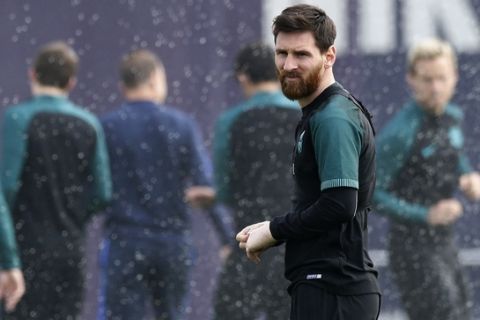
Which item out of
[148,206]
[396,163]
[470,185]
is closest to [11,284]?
[148,206]

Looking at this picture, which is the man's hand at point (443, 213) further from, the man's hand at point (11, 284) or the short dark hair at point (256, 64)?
the man's hand at point (11, 284)

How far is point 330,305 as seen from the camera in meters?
3.65

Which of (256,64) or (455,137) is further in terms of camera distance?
(455,137)

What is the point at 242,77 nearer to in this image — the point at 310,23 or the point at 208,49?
the point at 208,49

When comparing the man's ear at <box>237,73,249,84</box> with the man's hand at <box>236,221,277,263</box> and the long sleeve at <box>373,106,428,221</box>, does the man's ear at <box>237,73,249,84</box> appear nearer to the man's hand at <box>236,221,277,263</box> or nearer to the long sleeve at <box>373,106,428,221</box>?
the long sleeve at <box>373,106,428,221</box>

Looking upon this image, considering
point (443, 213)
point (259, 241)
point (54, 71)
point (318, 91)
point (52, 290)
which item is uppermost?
point (318, 91)

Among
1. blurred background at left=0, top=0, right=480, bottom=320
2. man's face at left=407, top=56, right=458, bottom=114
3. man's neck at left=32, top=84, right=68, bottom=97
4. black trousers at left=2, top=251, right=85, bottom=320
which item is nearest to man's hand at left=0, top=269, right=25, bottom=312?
black trousers at left=2, top=251, right=85, bottom=320

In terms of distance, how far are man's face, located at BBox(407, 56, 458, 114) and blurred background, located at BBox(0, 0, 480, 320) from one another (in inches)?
37.2

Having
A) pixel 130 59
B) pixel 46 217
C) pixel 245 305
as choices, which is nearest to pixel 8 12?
pixel 130 59

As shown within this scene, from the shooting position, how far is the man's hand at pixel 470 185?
724cm

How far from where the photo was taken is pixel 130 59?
24.2 feet

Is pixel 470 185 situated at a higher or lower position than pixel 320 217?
lower

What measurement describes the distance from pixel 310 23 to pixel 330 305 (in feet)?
2.34

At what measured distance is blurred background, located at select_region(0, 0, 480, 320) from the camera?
27.3 ft
